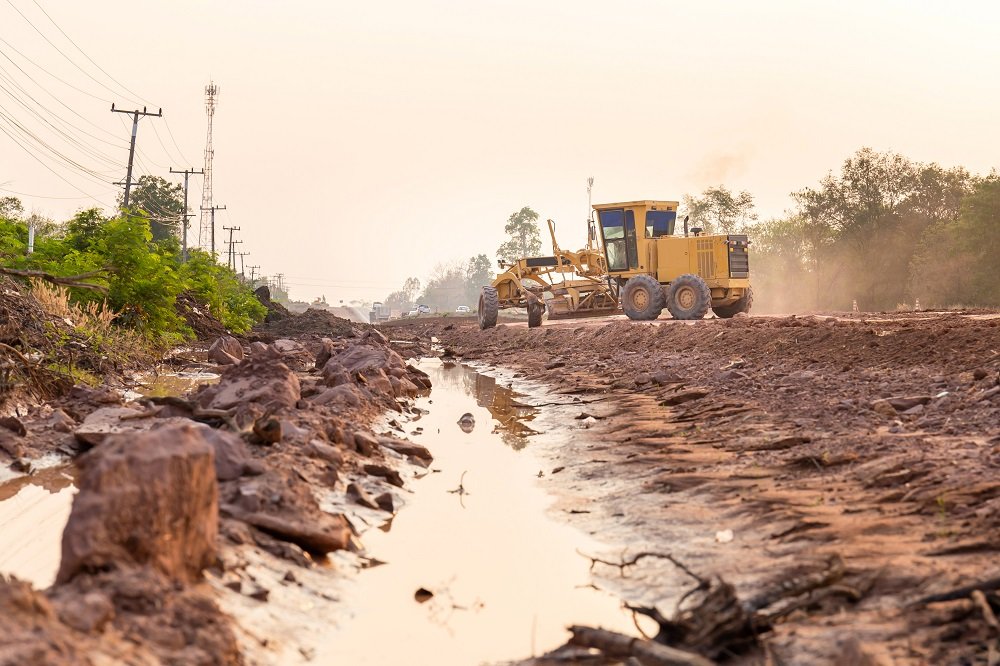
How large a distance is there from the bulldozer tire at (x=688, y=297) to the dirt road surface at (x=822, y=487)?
31.3ft

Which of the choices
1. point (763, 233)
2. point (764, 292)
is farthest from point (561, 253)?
point (763, 233)

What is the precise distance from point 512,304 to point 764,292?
4725cm

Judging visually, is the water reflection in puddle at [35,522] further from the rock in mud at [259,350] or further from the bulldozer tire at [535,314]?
the bulldozer tire at [535,314]

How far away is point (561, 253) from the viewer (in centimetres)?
2975

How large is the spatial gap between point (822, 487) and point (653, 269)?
20.4 meters

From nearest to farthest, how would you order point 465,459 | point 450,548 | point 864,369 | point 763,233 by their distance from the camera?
point 450,548 → point 465,459 → point 864,369 → point 763,233

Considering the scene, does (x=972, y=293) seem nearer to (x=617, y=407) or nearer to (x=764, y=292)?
(x=764, y=292)

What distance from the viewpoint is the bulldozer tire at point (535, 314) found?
30.7 metres

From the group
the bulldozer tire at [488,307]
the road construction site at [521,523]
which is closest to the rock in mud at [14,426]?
the road construction site at [521,523]

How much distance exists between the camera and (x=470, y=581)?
19.0ft

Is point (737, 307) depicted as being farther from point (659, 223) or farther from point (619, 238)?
point (619, 238)

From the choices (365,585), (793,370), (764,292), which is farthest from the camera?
(764,292)

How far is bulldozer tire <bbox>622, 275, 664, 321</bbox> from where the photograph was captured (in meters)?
26.1

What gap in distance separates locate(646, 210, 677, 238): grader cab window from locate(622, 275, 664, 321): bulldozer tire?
1.40 meters
